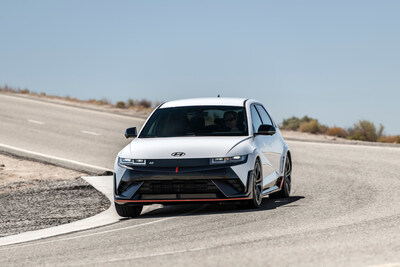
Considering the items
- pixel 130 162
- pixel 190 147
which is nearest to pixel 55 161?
pixel 130 162

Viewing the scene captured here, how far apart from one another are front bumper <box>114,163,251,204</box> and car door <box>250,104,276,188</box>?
0.96 m

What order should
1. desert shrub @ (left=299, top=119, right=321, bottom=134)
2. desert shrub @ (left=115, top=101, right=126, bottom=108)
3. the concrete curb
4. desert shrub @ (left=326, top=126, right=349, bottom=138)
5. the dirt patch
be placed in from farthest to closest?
desert shrub @ (left=115, top=101, right=126, bottom=108), desert shrub @ (left=299, top=119, right=321, bottom=134), desert shrub @ (left=326, top=126, right=349, bottom=138), the concrete curb, the dirt patch

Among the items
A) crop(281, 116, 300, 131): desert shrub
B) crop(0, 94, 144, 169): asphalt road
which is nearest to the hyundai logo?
crop(0, 94, 144, 169): asphalt road

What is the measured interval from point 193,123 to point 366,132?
21.7 meters

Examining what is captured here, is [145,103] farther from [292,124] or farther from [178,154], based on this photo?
[178,154]

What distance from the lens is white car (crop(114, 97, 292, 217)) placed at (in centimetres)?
1061

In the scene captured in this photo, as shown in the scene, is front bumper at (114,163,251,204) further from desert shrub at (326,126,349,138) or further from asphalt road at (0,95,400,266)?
desert shrub at (326,126,349,138)

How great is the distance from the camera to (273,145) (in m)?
12.6

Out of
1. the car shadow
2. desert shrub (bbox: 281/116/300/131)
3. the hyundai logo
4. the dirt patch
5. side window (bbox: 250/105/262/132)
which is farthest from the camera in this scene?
desert shrub (bbox: 281/116/300/131)

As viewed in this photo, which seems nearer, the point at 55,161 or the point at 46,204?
the point at 46,204

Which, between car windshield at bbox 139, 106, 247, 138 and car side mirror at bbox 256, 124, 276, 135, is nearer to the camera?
car side mirror at bbox 256, 124, 276, 135

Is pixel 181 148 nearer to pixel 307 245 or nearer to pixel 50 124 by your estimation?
pixel 307 245

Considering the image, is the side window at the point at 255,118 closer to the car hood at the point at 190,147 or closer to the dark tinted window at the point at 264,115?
the dark tinted window at the point at 264,115

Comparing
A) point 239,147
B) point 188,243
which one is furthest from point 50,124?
point 188,243
